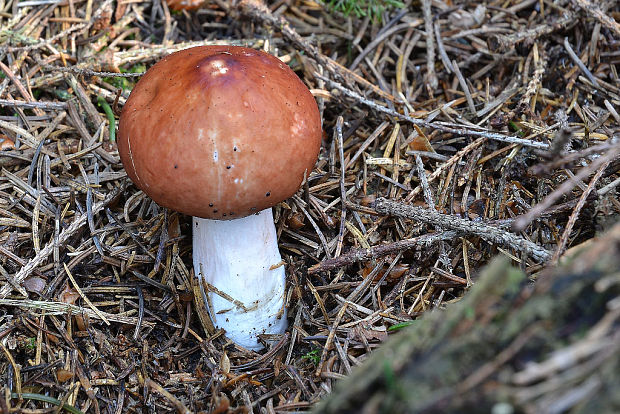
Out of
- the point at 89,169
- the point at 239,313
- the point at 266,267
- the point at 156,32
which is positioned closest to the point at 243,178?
the point at 266,267

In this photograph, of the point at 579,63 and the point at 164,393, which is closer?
the point at 164,393

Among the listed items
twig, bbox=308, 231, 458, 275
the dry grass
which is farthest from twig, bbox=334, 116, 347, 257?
twig, bbox=308, 231, 458, 275

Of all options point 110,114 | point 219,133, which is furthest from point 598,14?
point 110,114

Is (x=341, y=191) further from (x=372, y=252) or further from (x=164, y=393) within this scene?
(x=164, y=393)

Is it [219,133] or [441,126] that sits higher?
[219,133]

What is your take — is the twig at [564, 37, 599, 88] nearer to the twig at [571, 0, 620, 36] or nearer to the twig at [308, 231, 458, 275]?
the twig at [571, 0, 620, 36]

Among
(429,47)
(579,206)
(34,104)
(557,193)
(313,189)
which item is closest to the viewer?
(557,193)
